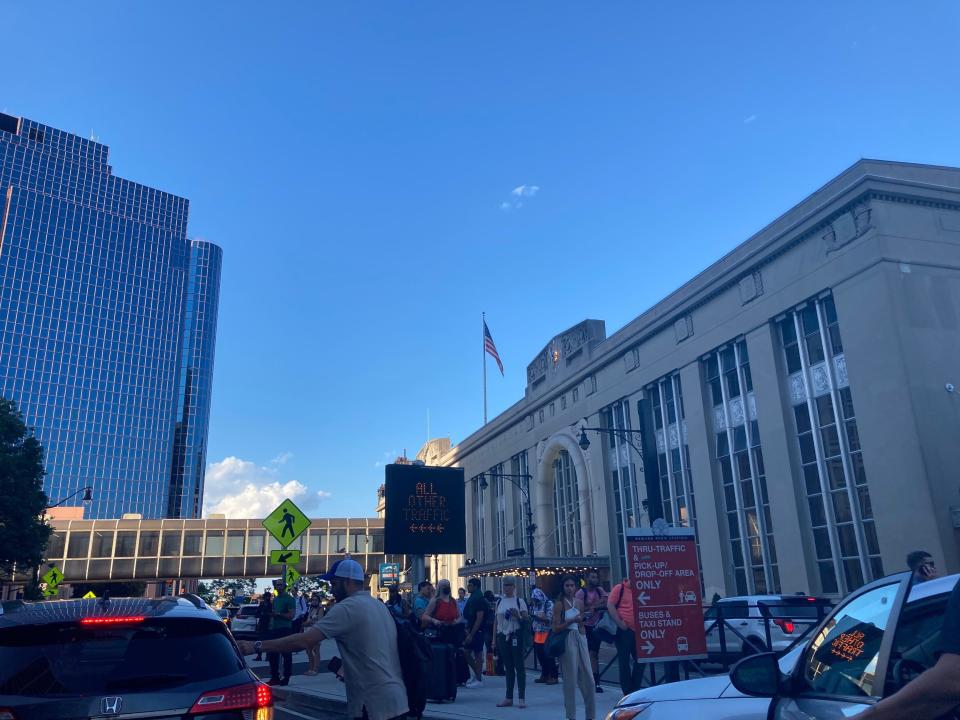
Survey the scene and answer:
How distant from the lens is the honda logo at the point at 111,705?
12.5ft

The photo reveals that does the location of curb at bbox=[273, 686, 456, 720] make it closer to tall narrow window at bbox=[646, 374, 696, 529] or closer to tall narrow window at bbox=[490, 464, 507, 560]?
tall narrow window at bbox=[646, 374, 696, 529]

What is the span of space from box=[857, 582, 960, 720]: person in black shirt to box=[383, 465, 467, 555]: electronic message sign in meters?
18.4

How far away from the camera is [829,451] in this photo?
25.8m

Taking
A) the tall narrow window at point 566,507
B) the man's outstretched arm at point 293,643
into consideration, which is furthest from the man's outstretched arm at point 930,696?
the tall narrow window at point 566,507

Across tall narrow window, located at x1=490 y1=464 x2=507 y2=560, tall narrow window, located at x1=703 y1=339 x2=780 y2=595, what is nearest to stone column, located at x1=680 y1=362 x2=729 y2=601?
tall narrow window, located at x1=703 y1=339 x2=780 y2=595

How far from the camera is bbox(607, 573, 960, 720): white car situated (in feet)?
8.64

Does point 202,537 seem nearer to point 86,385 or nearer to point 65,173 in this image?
point 86,385

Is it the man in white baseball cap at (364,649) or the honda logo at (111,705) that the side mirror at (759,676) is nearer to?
the man in white baseball cap at (364,649)

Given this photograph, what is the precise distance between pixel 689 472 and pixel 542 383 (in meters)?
18.4

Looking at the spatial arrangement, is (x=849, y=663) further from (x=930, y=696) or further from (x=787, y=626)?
(x=787, y=626)

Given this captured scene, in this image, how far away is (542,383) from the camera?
51.0 m

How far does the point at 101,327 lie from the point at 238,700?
470 ft

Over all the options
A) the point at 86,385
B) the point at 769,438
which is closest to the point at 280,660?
the point at 769,438

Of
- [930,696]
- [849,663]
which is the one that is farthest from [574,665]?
[930,696]
